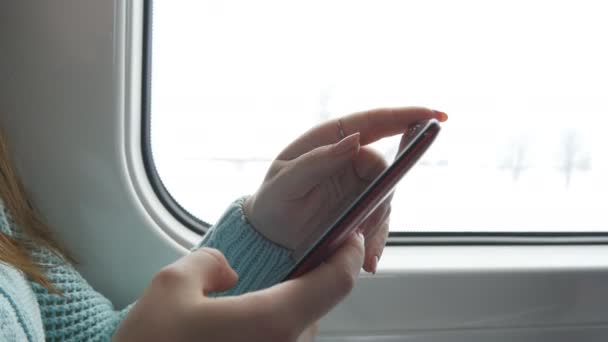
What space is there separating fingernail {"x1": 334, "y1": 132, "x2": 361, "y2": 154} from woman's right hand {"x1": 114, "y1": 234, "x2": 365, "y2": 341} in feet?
0.41

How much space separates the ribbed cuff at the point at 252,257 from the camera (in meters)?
0.61

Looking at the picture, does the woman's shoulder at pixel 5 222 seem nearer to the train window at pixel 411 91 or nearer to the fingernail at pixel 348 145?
the train window at pixel 411 91

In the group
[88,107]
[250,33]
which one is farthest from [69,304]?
[250,33]

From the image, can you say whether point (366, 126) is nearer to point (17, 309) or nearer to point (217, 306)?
point (217, 306)

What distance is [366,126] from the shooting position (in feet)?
1.90

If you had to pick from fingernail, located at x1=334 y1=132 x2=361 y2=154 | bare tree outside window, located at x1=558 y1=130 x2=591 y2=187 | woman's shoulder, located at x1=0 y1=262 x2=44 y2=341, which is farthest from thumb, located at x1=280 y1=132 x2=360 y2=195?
bare tree outside window, located at x1=558 y1=130 x2=591 y2=187

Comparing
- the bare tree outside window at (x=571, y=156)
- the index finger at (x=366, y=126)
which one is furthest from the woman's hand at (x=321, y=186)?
the bare tree outside window at (x=571, y=156)

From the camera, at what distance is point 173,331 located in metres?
0.37

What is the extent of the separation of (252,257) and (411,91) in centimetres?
52

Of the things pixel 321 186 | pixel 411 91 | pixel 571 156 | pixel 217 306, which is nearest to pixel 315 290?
pixel 217 306

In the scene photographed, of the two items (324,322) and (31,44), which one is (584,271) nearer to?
(324,322)

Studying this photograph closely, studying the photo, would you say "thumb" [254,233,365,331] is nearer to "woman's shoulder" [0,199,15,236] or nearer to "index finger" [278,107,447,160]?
"index finger" [278,107,447,160]

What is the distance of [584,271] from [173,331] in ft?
2.58

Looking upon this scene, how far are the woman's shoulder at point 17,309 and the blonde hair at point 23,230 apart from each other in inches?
0.6
